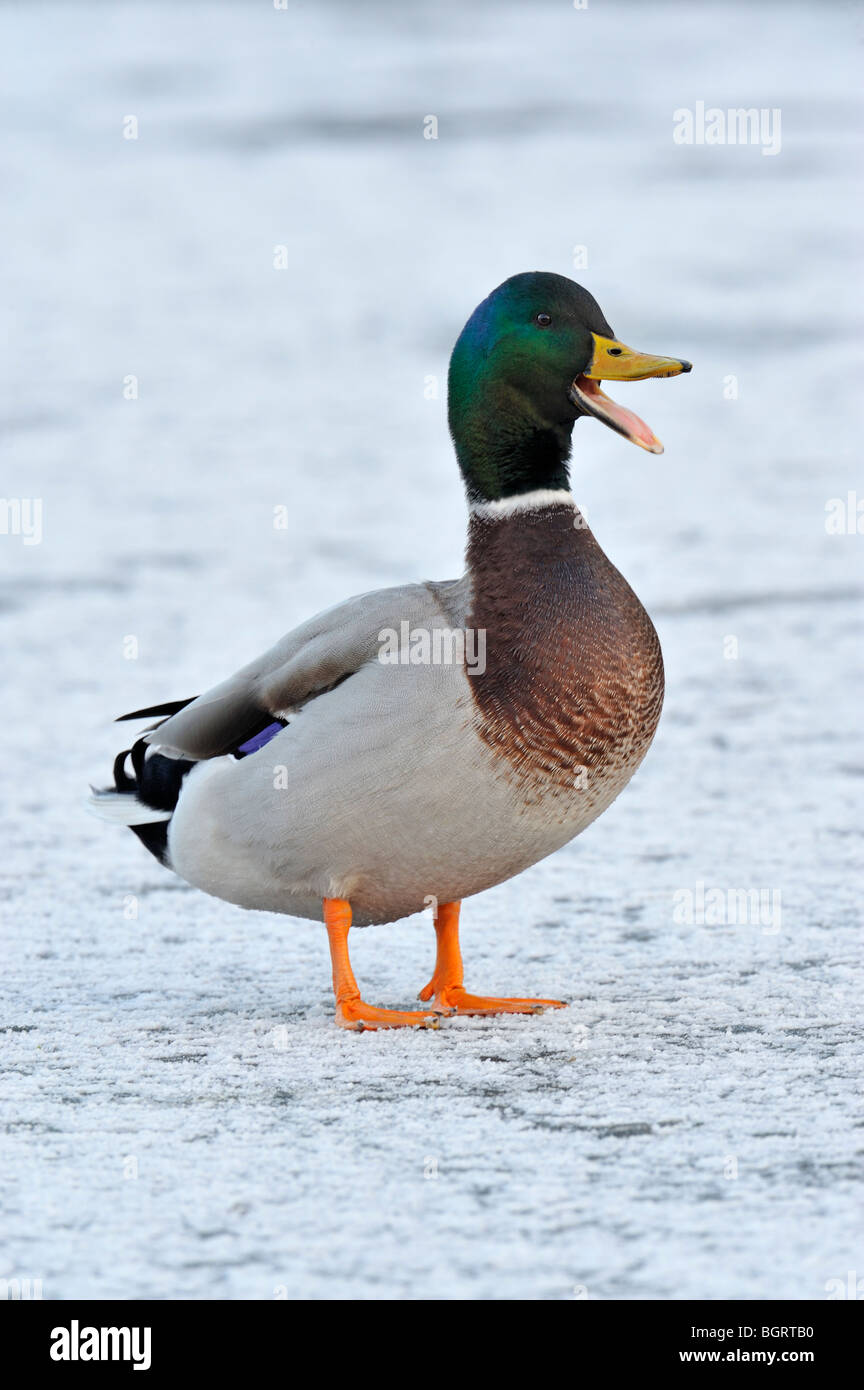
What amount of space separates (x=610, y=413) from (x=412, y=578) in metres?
3.90

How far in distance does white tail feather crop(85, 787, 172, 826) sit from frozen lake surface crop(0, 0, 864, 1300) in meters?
0.33

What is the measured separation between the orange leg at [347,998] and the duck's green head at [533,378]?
0.86 m

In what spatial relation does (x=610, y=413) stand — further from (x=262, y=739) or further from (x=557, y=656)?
(x=262, y=739)

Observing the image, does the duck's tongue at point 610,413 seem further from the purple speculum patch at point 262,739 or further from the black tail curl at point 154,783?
the black tail curl at point 154,783

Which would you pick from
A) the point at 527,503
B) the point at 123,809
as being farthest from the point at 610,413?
the point at 123,809

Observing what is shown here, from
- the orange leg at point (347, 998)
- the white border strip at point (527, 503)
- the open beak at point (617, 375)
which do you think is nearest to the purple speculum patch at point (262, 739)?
the orange leg at point (347, 998)

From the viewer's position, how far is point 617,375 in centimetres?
347

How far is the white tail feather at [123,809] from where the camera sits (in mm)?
3771

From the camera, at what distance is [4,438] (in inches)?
366

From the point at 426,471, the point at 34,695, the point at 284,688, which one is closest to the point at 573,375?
the point at 284,688

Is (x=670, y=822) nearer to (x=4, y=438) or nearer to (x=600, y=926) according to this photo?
(x=600, y=926)

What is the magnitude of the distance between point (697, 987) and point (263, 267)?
351 inches

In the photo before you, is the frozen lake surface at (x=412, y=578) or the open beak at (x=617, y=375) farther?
the open beak at (x=617, y=375)

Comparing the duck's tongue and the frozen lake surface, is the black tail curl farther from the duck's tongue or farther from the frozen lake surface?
the duck's tongue
